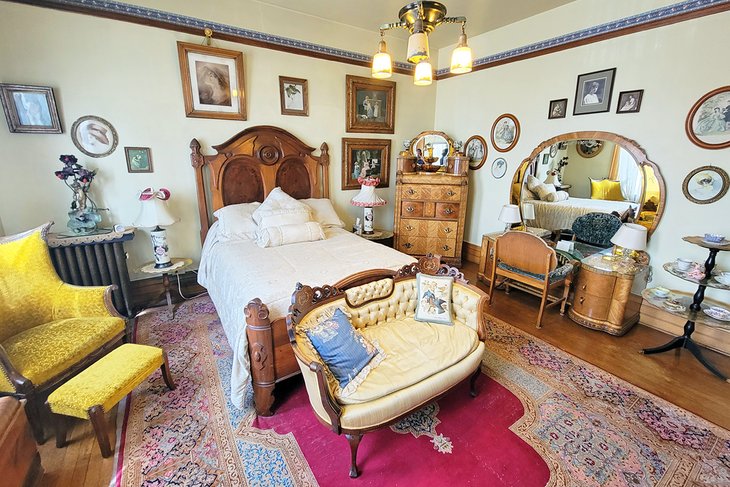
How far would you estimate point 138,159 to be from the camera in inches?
128

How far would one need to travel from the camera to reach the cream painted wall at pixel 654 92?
109 inches

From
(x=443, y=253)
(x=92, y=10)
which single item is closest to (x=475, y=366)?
(x=443, y=253)

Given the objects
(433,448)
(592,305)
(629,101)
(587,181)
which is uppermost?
(629,101)

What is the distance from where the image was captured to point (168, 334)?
2998 millimetres

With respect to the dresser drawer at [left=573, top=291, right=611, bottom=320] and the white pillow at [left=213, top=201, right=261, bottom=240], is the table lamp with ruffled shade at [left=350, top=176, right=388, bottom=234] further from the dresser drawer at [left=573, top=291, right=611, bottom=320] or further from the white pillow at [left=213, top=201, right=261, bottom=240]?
the dresser drawer at [left=573, top=291, right=611, bottom=320]

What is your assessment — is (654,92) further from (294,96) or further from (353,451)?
(353,451)

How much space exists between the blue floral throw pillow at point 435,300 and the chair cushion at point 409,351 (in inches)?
2.2

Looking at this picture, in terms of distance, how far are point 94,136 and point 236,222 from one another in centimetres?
151

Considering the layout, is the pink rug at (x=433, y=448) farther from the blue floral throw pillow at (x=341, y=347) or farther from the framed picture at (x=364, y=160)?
the framed picture at (x=364, y=160)

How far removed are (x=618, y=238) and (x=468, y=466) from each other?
2507mm

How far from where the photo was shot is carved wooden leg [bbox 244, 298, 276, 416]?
1929 mm

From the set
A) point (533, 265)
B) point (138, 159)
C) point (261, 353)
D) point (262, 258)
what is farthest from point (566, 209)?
point (138, 159)

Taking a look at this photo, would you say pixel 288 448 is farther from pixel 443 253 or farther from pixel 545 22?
pixel 545 22

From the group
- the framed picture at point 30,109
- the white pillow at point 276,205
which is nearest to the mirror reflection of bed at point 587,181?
the white pillow at point 276,205
